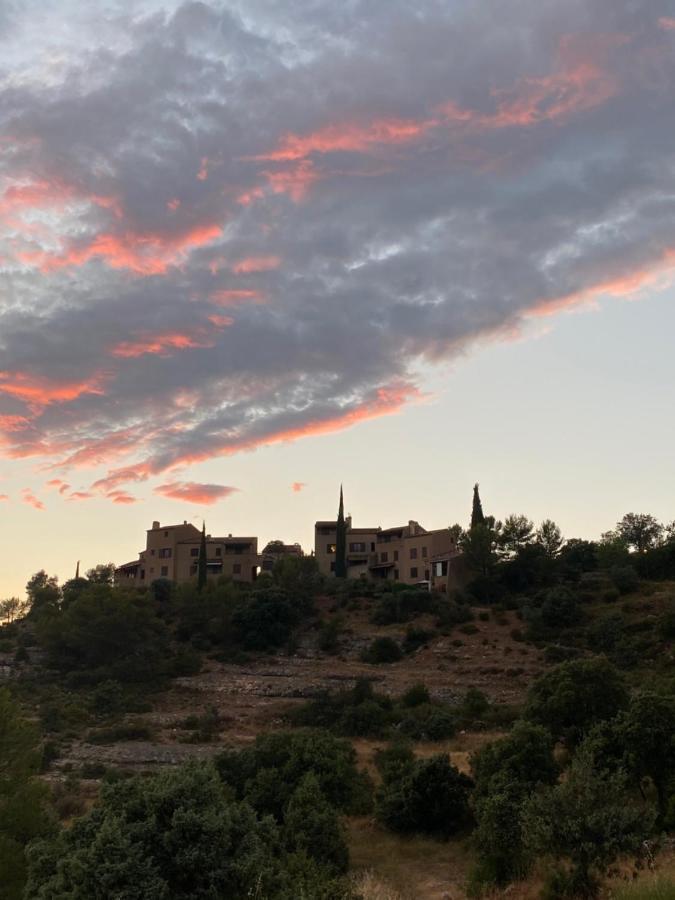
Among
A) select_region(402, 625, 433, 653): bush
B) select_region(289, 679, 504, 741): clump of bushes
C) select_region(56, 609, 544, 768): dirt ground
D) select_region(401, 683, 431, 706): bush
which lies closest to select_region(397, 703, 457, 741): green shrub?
select_region(289, 679, 504, 741): clump of bushes

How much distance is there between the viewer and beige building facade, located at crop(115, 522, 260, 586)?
3718 inches

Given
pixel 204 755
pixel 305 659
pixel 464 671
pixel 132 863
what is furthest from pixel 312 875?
pixel 305 659

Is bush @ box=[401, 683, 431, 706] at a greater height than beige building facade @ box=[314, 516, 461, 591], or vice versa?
beige building facade @ box=[314, 516, 461, 591]

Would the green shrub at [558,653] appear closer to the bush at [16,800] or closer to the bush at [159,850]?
the bush at [16,800]

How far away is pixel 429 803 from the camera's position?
83.1 feet

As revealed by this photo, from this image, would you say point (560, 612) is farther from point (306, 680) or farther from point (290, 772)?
point (290, 772)

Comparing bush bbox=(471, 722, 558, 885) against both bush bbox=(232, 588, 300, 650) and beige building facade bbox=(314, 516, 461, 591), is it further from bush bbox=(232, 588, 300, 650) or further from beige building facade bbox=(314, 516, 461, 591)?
beige building facade bbox=(314, 516, 461, 591)

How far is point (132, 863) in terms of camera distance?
12.9 metres

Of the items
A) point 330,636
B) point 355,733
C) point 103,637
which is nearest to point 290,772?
point 355,733

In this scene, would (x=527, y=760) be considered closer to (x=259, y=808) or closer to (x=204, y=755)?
(x=259, y=808)

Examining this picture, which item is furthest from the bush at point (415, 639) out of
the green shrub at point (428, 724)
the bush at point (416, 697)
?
the green shrub at point (428, 724)

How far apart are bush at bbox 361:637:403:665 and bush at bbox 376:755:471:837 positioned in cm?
3595

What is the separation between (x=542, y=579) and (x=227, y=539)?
39924mm

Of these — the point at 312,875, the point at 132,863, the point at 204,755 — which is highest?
the point at 132,863
